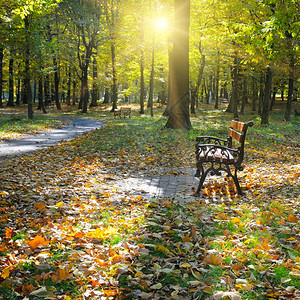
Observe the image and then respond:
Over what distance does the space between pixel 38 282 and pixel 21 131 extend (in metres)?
13.2

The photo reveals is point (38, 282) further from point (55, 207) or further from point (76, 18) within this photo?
point (76, 18)

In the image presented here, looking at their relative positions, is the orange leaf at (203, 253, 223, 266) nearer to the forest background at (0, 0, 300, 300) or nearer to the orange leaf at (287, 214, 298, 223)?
the forest background at (0, 0, 300, 300)

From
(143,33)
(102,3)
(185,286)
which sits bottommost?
(185,286)

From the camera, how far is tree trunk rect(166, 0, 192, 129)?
1296 cm

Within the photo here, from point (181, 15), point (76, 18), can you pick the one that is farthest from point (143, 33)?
point (181, 15)

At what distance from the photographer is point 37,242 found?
3252 millimetres

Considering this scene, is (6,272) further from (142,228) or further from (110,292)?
(142,228)

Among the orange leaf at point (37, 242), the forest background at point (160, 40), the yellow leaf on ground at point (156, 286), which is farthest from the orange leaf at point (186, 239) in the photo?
the forest background at point (160, 40)

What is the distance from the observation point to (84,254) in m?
3.13

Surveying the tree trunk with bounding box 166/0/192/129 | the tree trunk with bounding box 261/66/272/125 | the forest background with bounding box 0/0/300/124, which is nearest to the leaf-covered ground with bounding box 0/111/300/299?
the forest background with bounding box 0/0/300/124

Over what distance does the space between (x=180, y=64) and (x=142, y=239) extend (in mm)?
10774

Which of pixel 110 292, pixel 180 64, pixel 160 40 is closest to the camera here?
pixel 110 292

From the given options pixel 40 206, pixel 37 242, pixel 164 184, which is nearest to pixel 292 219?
pixel 164 184

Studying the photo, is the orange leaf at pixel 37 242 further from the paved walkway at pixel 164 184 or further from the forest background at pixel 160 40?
the forest background at pixel 160 40
